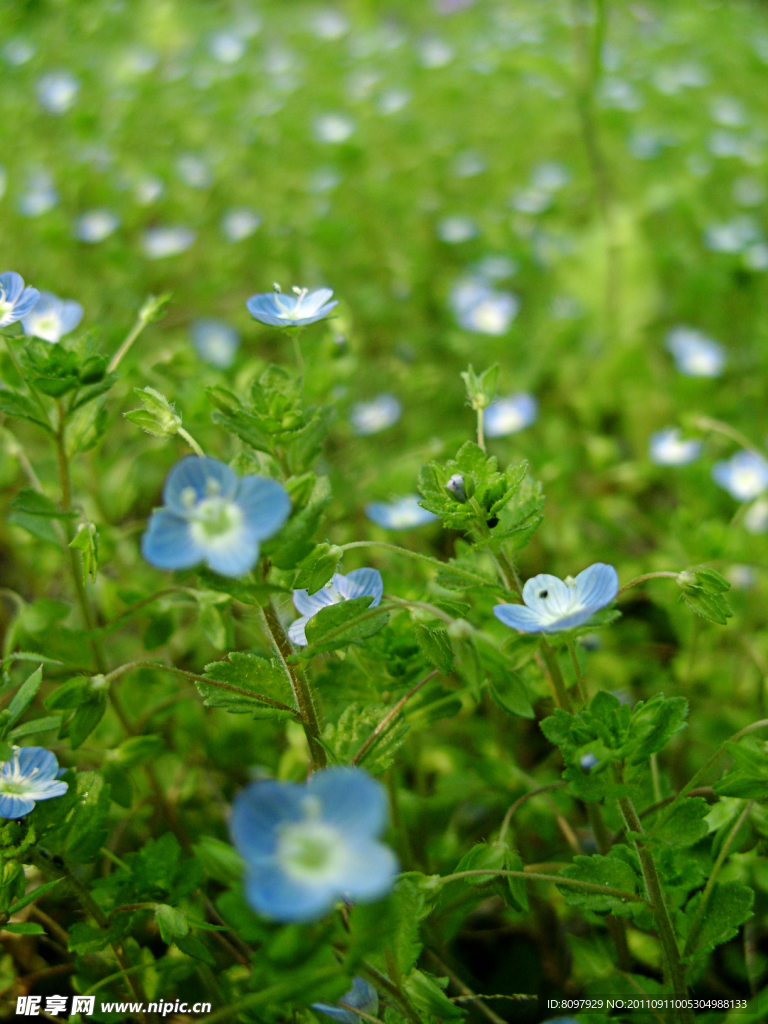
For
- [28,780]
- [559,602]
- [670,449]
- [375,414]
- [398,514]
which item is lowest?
[670,449]

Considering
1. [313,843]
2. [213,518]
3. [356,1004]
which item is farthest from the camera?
[356,1004]

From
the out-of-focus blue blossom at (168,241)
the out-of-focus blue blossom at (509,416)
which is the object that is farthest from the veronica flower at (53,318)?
the out-of-focus blue blossom at (168,241)

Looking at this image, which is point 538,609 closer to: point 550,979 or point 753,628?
point 550,979

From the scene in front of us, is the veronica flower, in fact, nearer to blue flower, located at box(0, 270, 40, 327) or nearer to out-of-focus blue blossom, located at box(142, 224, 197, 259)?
blue flower, located at box(0, 270, 40, 327)

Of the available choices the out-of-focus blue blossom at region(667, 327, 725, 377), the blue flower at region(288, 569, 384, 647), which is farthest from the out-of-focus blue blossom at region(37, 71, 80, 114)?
the blue flower at region(288, 569, 384, 647)

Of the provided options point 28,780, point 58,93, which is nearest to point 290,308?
point 28,780

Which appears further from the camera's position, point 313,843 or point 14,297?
point 14,297

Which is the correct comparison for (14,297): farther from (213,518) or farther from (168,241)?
(168,241)
